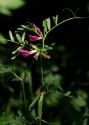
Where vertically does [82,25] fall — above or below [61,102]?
above

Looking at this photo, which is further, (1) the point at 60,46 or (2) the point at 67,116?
(1) the point at 60,46

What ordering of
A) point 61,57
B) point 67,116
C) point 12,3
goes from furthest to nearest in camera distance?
point 61,57
point 67,116
point 12,3

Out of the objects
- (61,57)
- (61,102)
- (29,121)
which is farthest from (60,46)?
(29,121)

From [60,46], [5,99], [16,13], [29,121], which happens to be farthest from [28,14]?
[29,121]

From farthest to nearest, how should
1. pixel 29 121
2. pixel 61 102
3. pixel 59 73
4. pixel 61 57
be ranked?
pixel 61 57 < pixel 59 73 < pixel 61 102 < pixel 29 121

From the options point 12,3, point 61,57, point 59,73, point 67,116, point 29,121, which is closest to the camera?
point 29,121

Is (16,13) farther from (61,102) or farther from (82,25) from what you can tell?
(61,102)

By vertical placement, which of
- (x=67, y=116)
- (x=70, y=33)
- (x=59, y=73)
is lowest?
(x=67, y=116)

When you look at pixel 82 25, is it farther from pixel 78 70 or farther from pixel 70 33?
pixel 78 70

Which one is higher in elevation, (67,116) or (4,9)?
(4,9)
